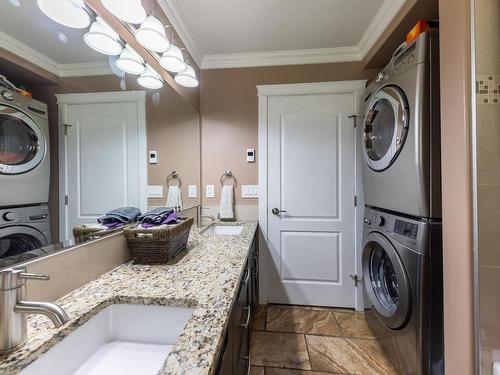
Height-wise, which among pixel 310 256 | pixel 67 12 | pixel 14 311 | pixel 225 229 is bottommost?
pixel 310 256

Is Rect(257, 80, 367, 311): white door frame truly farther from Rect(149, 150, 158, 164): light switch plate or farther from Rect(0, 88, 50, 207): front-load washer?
Rect(0, 88, 50, 207): front-load washer

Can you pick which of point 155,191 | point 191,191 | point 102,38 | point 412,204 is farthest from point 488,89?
point 191,191

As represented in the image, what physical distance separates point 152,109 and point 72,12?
617mm

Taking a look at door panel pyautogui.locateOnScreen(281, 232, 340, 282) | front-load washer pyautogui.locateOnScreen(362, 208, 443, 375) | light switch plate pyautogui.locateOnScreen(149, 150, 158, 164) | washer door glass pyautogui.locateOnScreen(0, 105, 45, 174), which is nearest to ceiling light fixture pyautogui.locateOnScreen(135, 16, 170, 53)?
light switch plate pyautogui.locateOnScreen(149, 150, 158, 164)

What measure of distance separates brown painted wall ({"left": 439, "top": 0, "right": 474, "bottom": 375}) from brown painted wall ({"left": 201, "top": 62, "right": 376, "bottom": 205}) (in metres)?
1.45

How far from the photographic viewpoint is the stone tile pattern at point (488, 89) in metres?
0.89

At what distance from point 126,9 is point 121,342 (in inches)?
52.7

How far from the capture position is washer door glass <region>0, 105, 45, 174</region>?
25.2 inches

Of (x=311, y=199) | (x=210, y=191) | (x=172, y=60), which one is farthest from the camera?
(x=210, y=191)

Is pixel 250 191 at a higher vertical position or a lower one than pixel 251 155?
lower

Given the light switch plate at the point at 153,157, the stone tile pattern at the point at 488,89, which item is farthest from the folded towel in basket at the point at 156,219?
the stone tile pattern at the point at 488,89

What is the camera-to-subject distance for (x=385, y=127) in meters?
1.52

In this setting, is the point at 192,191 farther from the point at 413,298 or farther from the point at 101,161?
the point at 413,298

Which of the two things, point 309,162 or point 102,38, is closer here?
point 102,38
